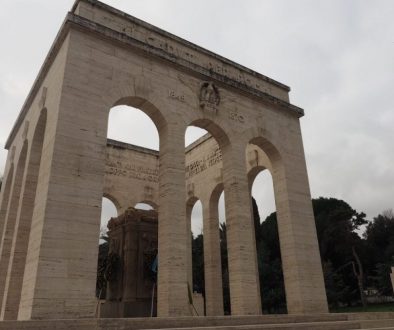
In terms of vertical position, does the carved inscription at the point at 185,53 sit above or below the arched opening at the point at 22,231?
above

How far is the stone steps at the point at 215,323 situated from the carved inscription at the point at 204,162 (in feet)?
30.6

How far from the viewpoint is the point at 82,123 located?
1007 cm

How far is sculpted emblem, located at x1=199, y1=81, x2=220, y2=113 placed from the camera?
12883mm

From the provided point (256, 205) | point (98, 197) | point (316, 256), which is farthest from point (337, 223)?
point (98, 197)

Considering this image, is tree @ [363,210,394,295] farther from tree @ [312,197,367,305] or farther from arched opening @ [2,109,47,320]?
arched opening @ [2,109,47,320]

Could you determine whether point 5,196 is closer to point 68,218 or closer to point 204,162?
point 68,218

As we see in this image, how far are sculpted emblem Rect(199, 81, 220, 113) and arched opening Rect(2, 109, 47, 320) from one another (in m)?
5.22

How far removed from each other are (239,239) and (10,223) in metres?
8.28

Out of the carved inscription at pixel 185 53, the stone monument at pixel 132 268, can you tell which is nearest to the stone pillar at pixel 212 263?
the stone monument at pixel 132 268

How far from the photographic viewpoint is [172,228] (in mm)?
10461

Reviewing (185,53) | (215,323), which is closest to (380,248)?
(185,53)

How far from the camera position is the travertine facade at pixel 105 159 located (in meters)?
8.86

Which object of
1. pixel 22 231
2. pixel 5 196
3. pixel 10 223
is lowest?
pixel 22 231

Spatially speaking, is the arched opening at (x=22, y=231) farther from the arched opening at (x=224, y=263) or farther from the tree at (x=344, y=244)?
the tree at (x=344, y=244)
